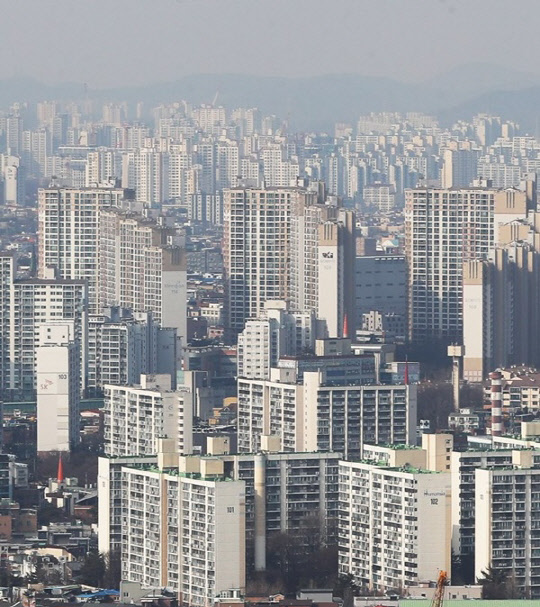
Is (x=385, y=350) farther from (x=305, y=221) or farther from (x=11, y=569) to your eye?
(x=11, y=569)

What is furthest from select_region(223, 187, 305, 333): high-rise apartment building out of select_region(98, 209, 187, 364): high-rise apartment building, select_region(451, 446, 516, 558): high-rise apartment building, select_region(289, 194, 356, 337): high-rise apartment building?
select_region(451, 446, 516, 558): high-rise apartment building

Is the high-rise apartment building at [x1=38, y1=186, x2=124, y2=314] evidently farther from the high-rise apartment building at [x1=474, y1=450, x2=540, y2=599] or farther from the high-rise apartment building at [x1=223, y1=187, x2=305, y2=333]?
the high-rise apartment building at [x1=474, y1=450, x2=540, y2=599]

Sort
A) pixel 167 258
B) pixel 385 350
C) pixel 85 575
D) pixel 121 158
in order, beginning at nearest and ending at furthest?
pixel 85 575, pixel 385 350, pixel 167 258, pixel 121 158

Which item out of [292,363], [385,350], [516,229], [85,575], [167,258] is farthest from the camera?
[516,229]

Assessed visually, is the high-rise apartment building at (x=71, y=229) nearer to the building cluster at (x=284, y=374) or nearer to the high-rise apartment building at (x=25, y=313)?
the building cluster at (x=284, y=374)

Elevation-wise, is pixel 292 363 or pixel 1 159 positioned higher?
pixel 1 159

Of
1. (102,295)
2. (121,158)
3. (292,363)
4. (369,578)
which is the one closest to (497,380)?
(292,363)

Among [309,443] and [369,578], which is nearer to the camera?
[369,578]
